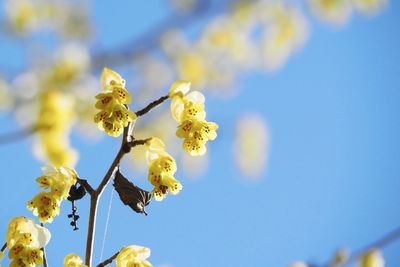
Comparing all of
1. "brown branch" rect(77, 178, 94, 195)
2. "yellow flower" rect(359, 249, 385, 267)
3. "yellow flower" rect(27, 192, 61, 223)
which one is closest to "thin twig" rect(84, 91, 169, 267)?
"brown branch" rect(77, 178, 94, 195)

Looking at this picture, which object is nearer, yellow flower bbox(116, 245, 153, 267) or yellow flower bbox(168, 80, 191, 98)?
yellow flower bbox(116, 245, 153, 267)

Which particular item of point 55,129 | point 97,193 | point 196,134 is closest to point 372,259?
point 196,134

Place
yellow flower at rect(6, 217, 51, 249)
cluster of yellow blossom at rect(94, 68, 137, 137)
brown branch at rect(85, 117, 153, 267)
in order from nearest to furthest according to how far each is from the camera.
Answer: brown branch at rect(85, 117, 153, 267) < yellow flower at rect(6, 217, 51, 249) < cluster of yellow blossom at rect(94, 68, 137, 137)

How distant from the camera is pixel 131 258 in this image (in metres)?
1.14

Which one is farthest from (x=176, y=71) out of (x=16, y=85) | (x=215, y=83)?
(x=16, y=85)

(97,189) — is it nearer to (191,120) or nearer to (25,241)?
(25,241)

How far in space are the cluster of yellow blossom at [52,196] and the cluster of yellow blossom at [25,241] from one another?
3 centimetres

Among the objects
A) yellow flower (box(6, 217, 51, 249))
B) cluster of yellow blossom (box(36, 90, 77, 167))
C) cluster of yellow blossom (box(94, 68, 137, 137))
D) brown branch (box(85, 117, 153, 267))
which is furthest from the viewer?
cluster of yellow blossom (box(36, 90, 77, 167))

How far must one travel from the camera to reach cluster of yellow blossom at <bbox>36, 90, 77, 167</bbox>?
1406 mm

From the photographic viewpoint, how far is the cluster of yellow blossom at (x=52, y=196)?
114cm

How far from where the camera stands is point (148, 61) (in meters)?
2.82

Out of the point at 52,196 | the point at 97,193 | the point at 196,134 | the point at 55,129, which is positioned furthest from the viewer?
the point at 55,129

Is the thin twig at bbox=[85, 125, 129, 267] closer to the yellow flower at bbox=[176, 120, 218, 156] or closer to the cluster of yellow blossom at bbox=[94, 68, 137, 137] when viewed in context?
the cluster of yellow blossom at bbox=[94, 68, 137, 137]

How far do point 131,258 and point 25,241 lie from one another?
210 millimetres
